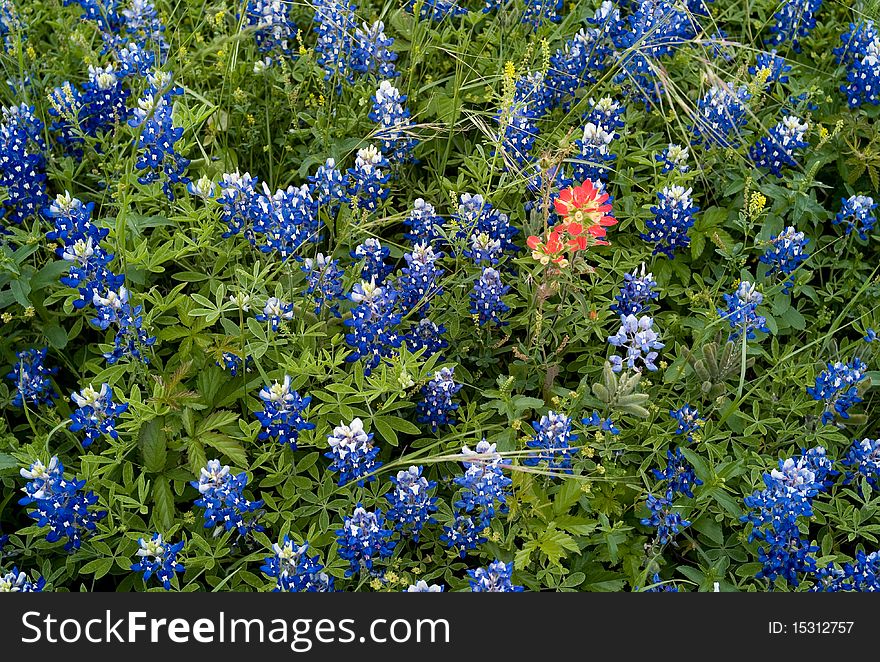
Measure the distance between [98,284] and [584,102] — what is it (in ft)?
5.77

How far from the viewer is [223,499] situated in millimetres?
2641

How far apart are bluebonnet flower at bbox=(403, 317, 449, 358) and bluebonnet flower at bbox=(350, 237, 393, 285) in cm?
22

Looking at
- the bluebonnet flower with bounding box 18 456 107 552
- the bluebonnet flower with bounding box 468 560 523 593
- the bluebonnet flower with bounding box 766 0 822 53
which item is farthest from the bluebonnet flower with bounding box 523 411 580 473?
the bluebonnet flower with bounding box 766 0 822 53

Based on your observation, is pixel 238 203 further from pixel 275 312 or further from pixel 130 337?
pixel 130 337

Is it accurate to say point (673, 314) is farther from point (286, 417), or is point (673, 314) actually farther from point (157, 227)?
point (157, 227)

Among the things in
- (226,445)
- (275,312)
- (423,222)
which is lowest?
(226,445)

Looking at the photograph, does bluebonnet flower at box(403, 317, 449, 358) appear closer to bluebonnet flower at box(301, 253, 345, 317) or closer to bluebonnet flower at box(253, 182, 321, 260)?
bluebonnet flower at box(301, 253, 345, 317)

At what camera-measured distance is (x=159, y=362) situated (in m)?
3.01

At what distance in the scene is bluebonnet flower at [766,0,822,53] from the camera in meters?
3.94

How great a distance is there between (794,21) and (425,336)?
217 centimetres

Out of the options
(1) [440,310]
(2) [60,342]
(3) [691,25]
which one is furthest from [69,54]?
(3) [691,25]

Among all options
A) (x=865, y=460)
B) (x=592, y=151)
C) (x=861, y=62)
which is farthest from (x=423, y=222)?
(x=861, y=62)

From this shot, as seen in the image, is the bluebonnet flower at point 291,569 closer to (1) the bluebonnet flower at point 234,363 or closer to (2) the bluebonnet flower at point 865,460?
(1) the bluebonnet flower at point 234,363

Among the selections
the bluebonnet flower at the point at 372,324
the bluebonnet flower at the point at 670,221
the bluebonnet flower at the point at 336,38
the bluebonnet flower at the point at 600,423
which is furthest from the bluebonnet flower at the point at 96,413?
the bluebonnet flower at the point at 670,221
